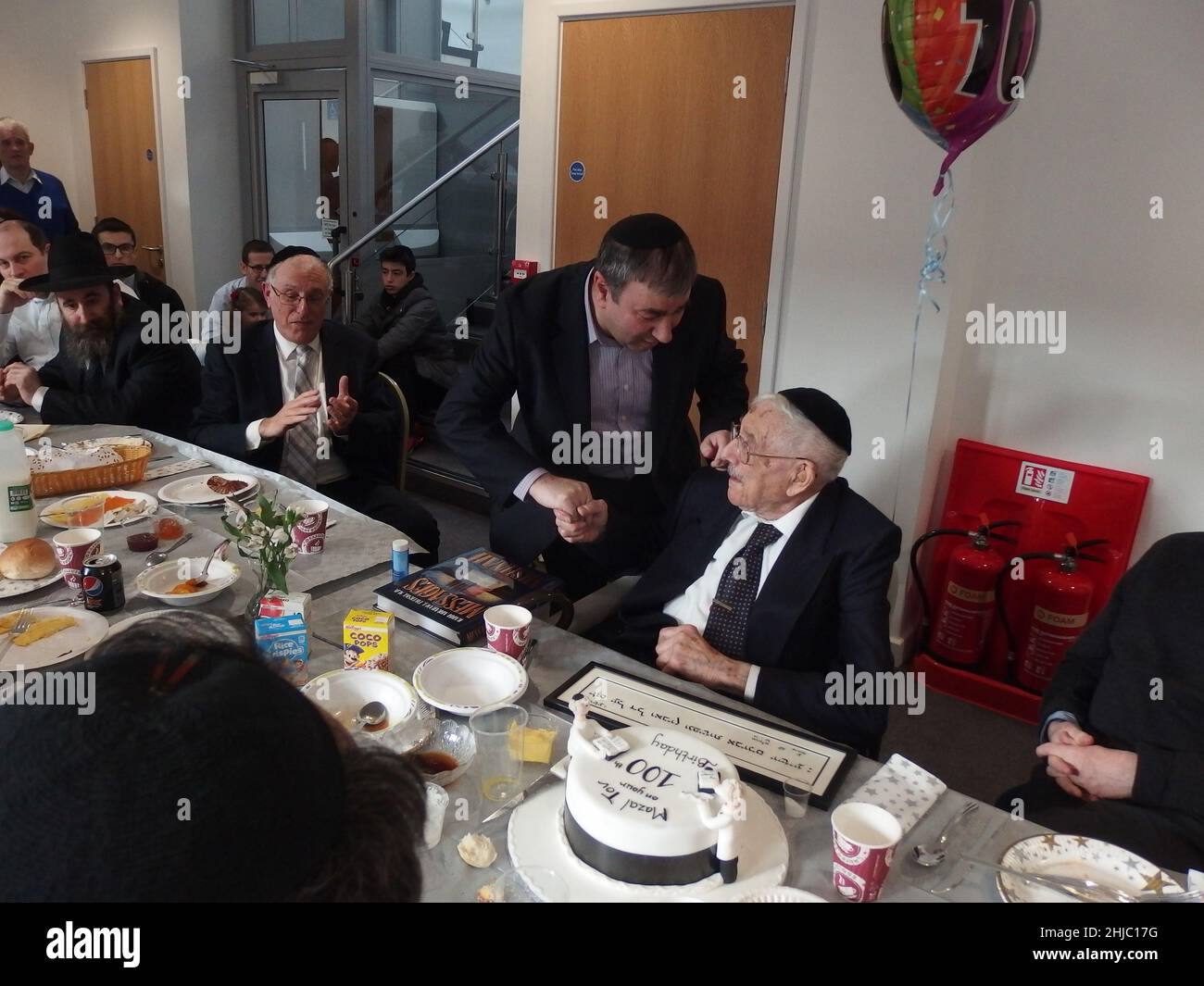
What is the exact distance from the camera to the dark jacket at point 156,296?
3.70 meters

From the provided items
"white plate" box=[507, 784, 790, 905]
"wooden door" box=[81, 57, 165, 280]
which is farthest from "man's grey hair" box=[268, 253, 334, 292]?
"wooden door" box=[81, 57, 165, 280]

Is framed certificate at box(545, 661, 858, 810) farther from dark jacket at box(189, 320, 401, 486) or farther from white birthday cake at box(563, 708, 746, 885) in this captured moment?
dark jacket at box(189, 320, 401, 486)

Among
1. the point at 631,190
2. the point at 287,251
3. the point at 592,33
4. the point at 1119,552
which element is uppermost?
the point at 592,33

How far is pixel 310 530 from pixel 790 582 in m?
1.18

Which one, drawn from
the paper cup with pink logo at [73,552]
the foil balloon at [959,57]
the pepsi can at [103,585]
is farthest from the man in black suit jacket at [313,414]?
the foil balloon at [959,57]

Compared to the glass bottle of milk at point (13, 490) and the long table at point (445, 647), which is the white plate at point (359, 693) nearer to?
the long table at point (445, 647)

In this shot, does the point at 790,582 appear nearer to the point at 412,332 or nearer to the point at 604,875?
the point at 604,875

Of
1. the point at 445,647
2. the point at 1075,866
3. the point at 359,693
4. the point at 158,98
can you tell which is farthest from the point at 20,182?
the point at 1075,866

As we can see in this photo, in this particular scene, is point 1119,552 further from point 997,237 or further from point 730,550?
point 730,550

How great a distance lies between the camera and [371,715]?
151 cm

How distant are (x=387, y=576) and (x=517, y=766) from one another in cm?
86

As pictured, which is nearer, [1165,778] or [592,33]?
[1165,778]
